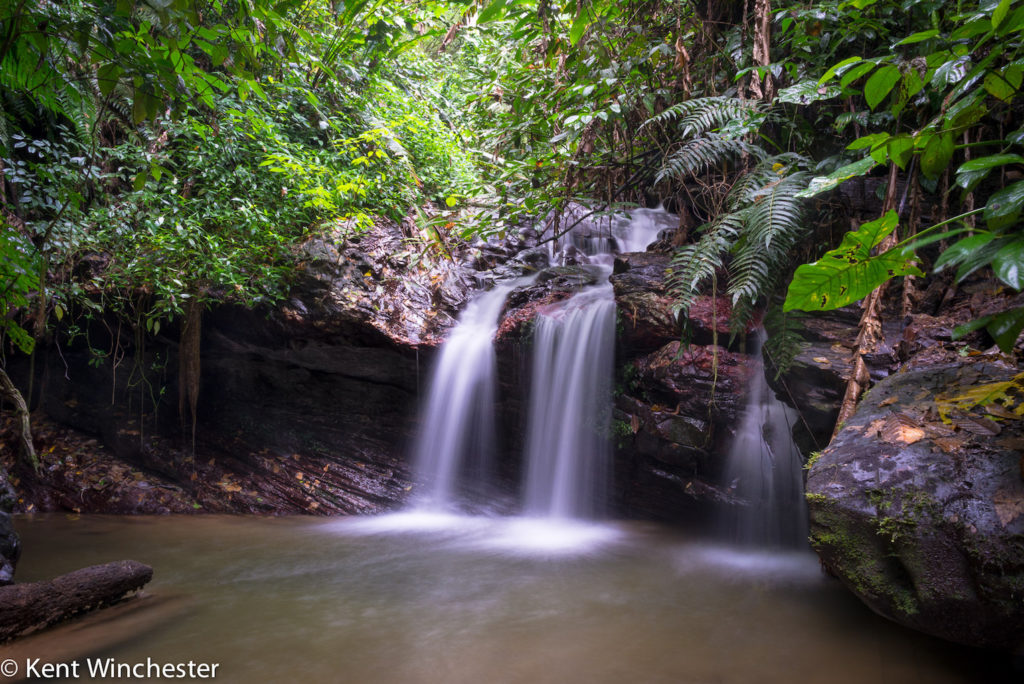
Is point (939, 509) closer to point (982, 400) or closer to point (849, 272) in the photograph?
point (982, 400)

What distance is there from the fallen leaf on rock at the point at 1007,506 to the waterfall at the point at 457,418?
4.27 meters

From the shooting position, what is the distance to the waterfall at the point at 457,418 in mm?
5949

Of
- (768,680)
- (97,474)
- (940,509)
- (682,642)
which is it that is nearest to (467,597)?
(682,642)

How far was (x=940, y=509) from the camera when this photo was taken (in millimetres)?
2271

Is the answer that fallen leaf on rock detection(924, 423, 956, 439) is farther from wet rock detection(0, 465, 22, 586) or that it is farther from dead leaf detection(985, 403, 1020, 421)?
wet rock detection(0, 465, 22, 586)

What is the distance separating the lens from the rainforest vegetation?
1.89m

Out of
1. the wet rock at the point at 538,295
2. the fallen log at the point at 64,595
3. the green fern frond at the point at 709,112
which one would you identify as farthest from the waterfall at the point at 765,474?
the fallen log at the point at 64,595

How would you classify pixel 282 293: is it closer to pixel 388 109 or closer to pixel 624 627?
pixel 388 109

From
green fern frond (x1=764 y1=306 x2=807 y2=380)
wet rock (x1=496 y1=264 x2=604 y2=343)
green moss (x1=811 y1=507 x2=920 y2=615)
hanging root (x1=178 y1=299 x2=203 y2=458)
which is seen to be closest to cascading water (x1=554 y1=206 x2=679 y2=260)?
wet rock (x1=496 y1=264 x2=604 y2=343)

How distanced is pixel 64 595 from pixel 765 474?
4804 millimetres

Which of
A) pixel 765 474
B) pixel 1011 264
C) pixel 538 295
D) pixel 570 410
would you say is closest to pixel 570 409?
pixel 570 410

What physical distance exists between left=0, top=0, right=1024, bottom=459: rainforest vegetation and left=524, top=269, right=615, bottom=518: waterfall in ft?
3.50

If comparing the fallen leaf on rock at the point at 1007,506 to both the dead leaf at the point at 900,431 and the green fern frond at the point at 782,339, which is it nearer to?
the dead leaf at the point at 900,431

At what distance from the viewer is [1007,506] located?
2146mm
